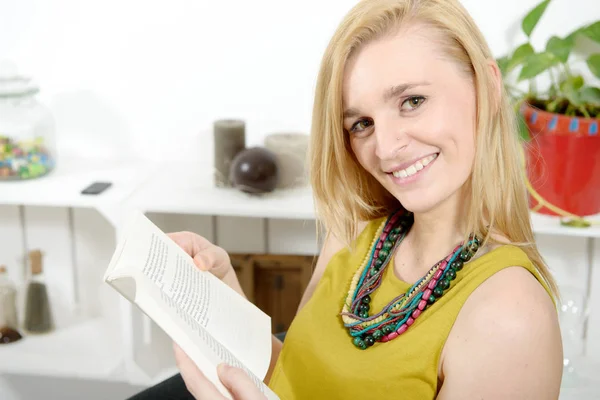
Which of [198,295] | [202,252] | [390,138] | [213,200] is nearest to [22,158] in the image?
[213,200]

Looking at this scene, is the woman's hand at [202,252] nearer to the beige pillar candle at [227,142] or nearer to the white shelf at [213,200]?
the white shelf at [213,200]

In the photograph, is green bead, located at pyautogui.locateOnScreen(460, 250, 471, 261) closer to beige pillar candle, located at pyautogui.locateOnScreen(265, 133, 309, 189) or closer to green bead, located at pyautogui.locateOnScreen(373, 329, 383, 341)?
green bead, located at pyautogui.locateOnScreen(373, 329, 383, 341)

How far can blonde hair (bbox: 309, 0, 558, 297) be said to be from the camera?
1.01m

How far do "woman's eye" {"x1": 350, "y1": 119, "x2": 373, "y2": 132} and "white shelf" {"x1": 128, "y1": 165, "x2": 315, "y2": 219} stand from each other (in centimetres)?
45

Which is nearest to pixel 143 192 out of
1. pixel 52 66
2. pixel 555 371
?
pixel 52 66

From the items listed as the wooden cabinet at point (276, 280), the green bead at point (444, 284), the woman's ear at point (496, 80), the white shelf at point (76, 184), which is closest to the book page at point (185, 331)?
the green bead at point (444, 284)

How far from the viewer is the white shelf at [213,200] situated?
153 cm

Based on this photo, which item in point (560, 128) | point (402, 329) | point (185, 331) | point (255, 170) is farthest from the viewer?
point (255, 170)

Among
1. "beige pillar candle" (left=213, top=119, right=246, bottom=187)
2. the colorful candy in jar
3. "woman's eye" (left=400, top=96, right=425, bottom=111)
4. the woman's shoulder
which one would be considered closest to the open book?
the woman's shoulder

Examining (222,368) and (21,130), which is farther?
(21,130)

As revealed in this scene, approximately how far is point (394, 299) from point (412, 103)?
298 millimetres

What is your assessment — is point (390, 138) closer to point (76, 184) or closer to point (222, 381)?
point (222, 381)

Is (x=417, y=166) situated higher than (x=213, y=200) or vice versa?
(x=417, y=166)

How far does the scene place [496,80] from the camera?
104cm
